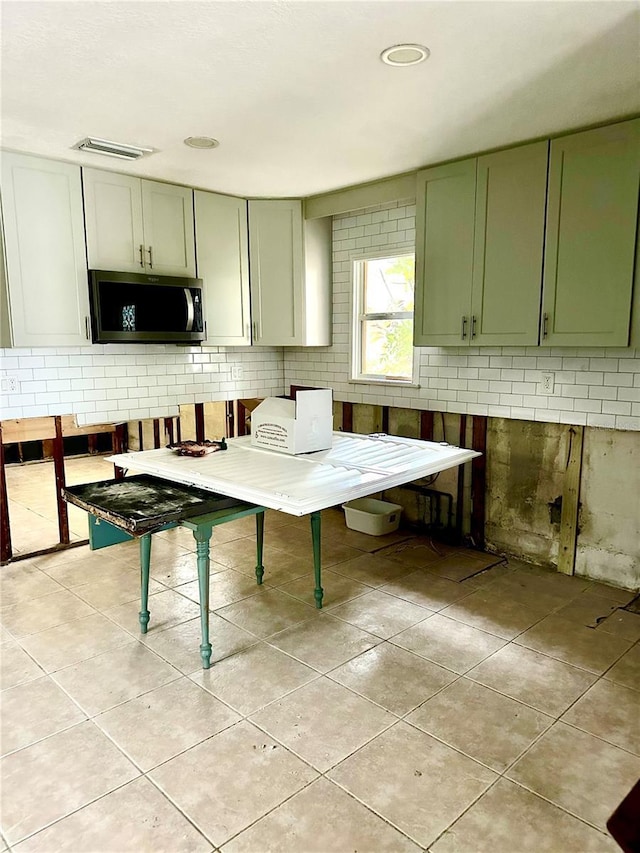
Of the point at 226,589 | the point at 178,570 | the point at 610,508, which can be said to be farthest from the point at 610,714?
the point at 178,570

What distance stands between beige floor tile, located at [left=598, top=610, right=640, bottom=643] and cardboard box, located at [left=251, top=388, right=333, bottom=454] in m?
1.75

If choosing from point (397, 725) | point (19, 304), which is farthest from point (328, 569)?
point (19, 304)

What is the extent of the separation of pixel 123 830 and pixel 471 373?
3.14 m

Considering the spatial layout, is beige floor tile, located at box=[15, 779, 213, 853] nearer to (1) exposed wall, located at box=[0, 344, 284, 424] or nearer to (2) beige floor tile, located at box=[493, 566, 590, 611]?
(2) beige floor tile, located at box=[493, 566, 590, 611]

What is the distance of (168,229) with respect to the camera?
402 centimetres

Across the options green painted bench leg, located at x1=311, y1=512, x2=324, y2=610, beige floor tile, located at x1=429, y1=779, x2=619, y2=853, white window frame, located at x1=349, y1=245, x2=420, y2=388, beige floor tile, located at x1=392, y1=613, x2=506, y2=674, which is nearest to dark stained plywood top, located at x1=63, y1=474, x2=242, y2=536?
green painted bench leg, located at x1=311, y1=512, x2=324, y2=610

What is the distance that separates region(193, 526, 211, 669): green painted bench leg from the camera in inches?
99.3

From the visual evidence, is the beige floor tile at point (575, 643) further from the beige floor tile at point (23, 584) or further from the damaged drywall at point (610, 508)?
the beige floor tile at point (23, 584)

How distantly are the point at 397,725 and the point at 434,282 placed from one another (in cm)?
255

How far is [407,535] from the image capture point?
4312 millimetres

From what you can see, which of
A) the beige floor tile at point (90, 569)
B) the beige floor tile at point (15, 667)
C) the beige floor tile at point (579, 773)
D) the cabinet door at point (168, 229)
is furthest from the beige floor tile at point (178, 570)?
the beige floor tile at point (579, 773)

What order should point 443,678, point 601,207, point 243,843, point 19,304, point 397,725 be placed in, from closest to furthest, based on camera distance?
1. point 243,843
2. point 397,725
3. point 443,678
4. point 601,207
5. point 19,304

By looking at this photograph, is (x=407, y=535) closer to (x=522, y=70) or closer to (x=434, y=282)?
(x=434, y=282)

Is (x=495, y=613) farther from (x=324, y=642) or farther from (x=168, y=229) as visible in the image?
(x=168, y=229)
